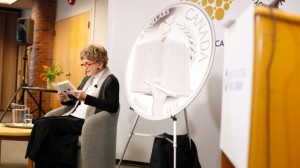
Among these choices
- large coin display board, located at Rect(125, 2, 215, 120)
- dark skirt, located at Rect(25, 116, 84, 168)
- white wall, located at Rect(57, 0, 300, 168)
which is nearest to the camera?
→ large coin display board, located at Rect(125, 2, 215, 120)

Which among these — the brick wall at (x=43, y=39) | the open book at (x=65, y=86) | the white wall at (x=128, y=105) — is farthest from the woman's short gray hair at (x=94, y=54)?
the brick wall at (x=43, y=39)

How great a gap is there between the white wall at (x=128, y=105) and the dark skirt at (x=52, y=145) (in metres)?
0.96

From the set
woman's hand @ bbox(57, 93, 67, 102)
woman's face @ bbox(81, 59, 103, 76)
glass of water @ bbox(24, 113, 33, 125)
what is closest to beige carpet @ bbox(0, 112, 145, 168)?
glass of water @ bbox(24, 113, 33, 125)

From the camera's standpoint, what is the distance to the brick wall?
612cm

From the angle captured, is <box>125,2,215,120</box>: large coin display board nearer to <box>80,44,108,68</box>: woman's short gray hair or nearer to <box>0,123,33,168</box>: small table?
<box>80,44,108,68</box>: woman's short gray hair

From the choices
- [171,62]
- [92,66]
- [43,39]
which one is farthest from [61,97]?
[43,39]

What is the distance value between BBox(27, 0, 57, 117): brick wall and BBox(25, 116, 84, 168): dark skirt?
4.19 m

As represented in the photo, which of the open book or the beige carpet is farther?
the beige carpet

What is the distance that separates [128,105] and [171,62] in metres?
1.23

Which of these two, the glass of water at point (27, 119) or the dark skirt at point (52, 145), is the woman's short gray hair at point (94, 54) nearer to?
the dark skirt at point (52, 145)

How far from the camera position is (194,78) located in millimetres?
1908

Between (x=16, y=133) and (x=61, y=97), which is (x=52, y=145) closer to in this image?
(x=16, y=133)

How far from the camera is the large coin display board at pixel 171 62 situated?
1.89 metres

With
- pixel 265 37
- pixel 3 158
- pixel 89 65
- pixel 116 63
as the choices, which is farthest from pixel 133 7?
pixel 265 37
